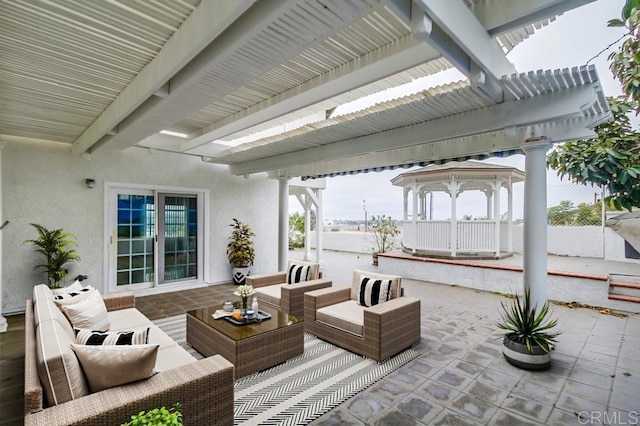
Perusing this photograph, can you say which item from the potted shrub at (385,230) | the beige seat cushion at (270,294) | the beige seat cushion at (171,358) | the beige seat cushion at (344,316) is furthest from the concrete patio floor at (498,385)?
the potted shrub at (385,230)

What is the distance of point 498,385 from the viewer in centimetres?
295

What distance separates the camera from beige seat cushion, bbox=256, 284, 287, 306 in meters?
4.74

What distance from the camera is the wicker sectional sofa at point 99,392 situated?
1.52m

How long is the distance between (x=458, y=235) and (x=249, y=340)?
7.16 meters

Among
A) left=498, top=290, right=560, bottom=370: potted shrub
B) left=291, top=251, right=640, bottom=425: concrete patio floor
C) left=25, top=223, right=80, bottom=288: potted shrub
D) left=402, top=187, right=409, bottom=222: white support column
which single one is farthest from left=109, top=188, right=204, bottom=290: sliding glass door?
left=402, top=187, right=409, bottom=222: white support column

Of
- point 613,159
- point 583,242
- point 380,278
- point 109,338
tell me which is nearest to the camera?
point 109,338

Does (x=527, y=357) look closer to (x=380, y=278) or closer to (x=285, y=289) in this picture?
(x=380, y=278)

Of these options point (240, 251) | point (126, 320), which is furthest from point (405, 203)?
point (126, 320)

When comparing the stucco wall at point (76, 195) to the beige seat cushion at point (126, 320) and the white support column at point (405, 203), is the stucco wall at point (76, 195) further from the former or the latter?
the white support column at point (405, 203)

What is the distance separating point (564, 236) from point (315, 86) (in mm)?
9792

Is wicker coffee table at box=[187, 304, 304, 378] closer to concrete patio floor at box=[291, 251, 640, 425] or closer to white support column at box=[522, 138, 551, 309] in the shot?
concrete patio floor at box=[291, 251, 640, 425]

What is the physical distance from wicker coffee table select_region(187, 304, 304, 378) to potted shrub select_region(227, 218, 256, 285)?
3.68m

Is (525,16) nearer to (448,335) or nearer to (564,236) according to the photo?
(448,335)

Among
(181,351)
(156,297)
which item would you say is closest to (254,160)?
(156,297)
